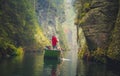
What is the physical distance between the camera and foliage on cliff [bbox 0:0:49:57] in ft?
212

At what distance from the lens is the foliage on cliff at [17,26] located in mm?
64500

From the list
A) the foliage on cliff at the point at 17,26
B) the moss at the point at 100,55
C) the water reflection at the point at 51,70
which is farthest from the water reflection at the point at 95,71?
the foliage on cliff at the point at 17,26

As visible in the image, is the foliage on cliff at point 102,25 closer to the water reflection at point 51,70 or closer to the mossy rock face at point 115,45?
the mossy rock face at point 115,45

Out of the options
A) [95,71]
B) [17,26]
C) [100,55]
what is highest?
[17,26]

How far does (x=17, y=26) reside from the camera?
244 feet

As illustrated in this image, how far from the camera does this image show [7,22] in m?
67.1

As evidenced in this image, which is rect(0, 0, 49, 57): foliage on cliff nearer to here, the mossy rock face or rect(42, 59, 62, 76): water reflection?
rect(42, 59, 62, 76): water reflection

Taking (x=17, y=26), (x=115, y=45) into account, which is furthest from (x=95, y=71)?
(x=17, y=26)

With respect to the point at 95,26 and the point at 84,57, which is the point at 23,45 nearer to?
the point at 84,57

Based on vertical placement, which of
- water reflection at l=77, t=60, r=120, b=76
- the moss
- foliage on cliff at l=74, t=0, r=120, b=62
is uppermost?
foliage on cliff at l=74, t=0, r=120, b=62

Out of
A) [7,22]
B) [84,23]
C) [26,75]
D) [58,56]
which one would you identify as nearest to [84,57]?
[84,23]

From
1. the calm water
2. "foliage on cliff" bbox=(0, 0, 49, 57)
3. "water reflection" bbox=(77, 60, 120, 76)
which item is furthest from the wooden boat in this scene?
"foliage on cliff" bbox=(0, 0, 49, 57)

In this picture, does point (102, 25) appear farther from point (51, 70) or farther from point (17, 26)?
point (17, 26)

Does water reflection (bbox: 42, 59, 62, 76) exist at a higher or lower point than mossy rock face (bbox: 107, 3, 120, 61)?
lower
